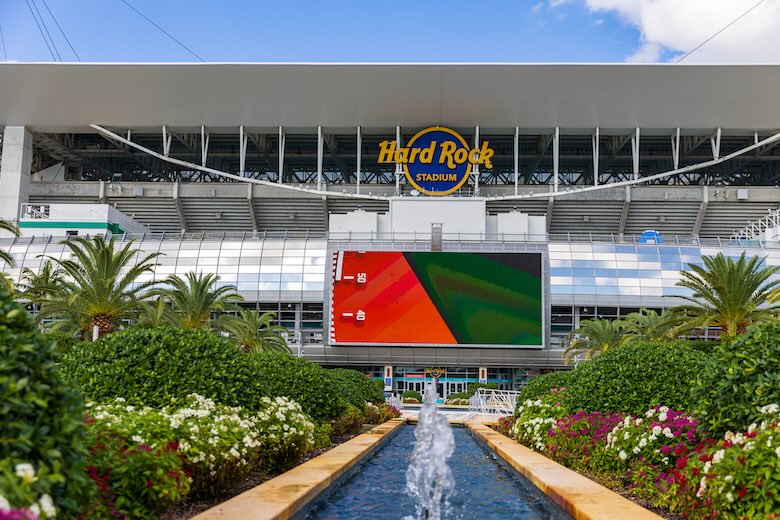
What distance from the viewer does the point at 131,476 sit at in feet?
23.7

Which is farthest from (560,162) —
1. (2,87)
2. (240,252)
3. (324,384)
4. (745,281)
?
(324,384)

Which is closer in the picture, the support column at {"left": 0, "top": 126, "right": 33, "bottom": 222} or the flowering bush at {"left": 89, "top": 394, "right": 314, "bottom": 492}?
the flowering bush at {"left": 89, "top": 394, "right": 314, "bottom": 492}

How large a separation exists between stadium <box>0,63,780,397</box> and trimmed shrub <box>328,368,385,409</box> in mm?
24675

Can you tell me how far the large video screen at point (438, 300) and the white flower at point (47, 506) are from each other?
180ft

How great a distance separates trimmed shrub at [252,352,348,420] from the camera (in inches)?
712

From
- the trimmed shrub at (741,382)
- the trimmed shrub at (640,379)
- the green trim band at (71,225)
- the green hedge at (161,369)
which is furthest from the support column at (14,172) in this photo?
the trimmed shrub at (741,382)

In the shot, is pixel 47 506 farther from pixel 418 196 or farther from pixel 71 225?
pixel 71 225

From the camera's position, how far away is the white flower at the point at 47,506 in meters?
4.64

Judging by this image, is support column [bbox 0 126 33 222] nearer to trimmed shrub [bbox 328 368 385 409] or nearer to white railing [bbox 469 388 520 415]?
white railing [bbox 469 388 520 415]

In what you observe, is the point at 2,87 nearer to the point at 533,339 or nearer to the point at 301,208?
the point at 301,208

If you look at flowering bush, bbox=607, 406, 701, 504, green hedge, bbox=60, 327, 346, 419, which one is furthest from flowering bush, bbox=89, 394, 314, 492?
flowering bush, bbox=607, 406, 701, 504

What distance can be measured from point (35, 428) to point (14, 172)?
7582 centimetres

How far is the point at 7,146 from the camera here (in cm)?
7256

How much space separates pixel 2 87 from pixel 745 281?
209ft
